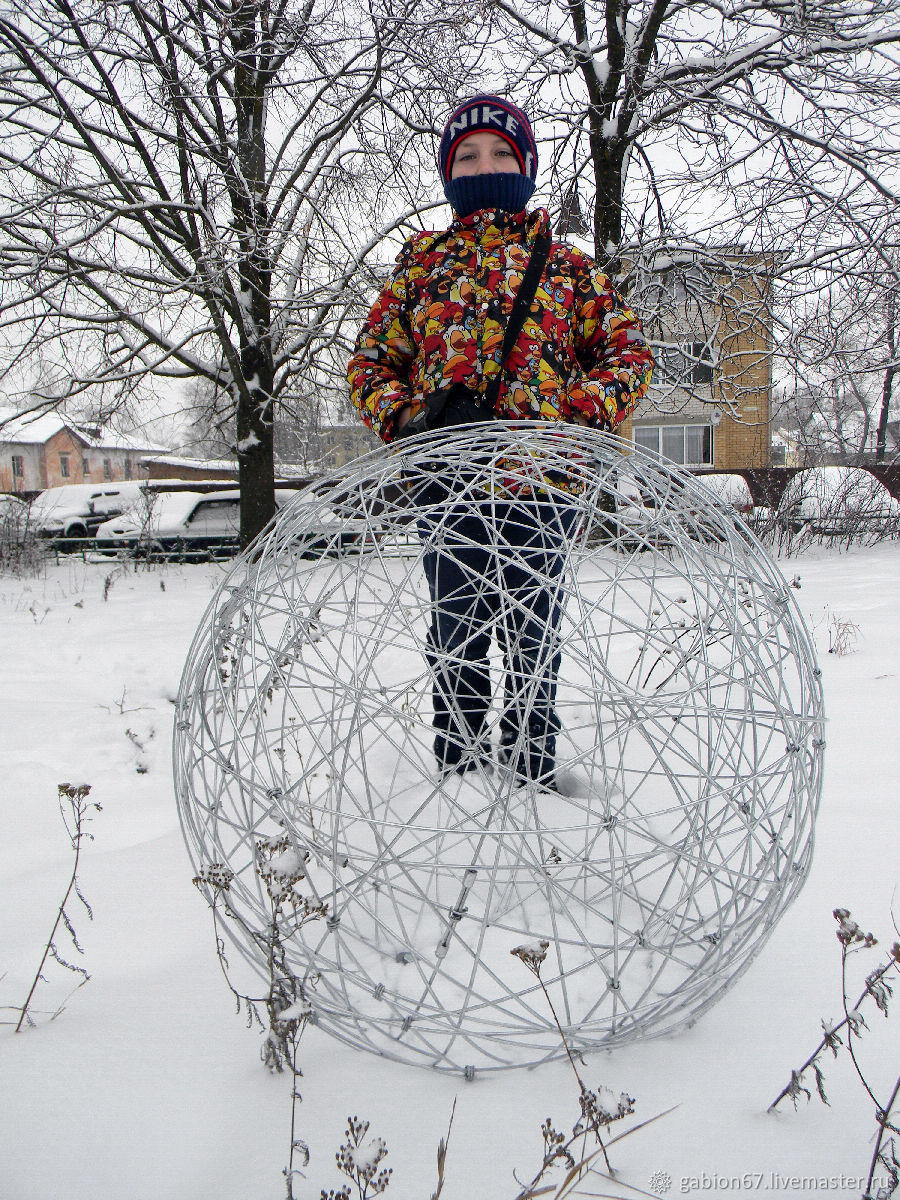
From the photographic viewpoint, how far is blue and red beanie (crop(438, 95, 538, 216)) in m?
1.80

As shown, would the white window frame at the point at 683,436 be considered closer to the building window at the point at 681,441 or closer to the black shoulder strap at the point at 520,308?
the building window at the point at 681,441

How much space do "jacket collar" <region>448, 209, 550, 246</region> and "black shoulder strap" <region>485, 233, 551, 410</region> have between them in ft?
0.53

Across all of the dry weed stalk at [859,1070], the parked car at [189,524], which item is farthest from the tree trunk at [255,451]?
the dry weed stalk at [859,1070]

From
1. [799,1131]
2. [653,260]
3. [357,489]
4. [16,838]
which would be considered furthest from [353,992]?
[653,260]

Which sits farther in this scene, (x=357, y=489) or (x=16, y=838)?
(x=16, y=838)

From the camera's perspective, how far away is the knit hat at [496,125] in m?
1.80

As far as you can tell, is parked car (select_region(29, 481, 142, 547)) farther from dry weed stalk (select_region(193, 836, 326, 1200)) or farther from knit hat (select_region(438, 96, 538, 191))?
dry weed stalk (select_region(193, 836, 326, 1200))

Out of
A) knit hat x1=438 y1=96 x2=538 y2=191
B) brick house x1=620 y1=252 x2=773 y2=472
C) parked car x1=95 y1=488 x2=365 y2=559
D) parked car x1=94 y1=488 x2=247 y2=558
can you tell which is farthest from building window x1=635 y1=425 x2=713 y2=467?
knit hat x1=438 y1=96 x2=538 y2=191

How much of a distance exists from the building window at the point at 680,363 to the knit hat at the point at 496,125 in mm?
4982

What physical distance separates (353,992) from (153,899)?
0.55 meters

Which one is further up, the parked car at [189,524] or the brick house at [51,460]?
the brick house at [51,460]

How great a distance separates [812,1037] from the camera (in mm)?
1214

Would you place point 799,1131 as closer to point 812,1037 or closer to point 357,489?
point 812,1037

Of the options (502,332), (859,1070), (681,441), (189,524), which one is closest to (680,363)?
(502,332)
